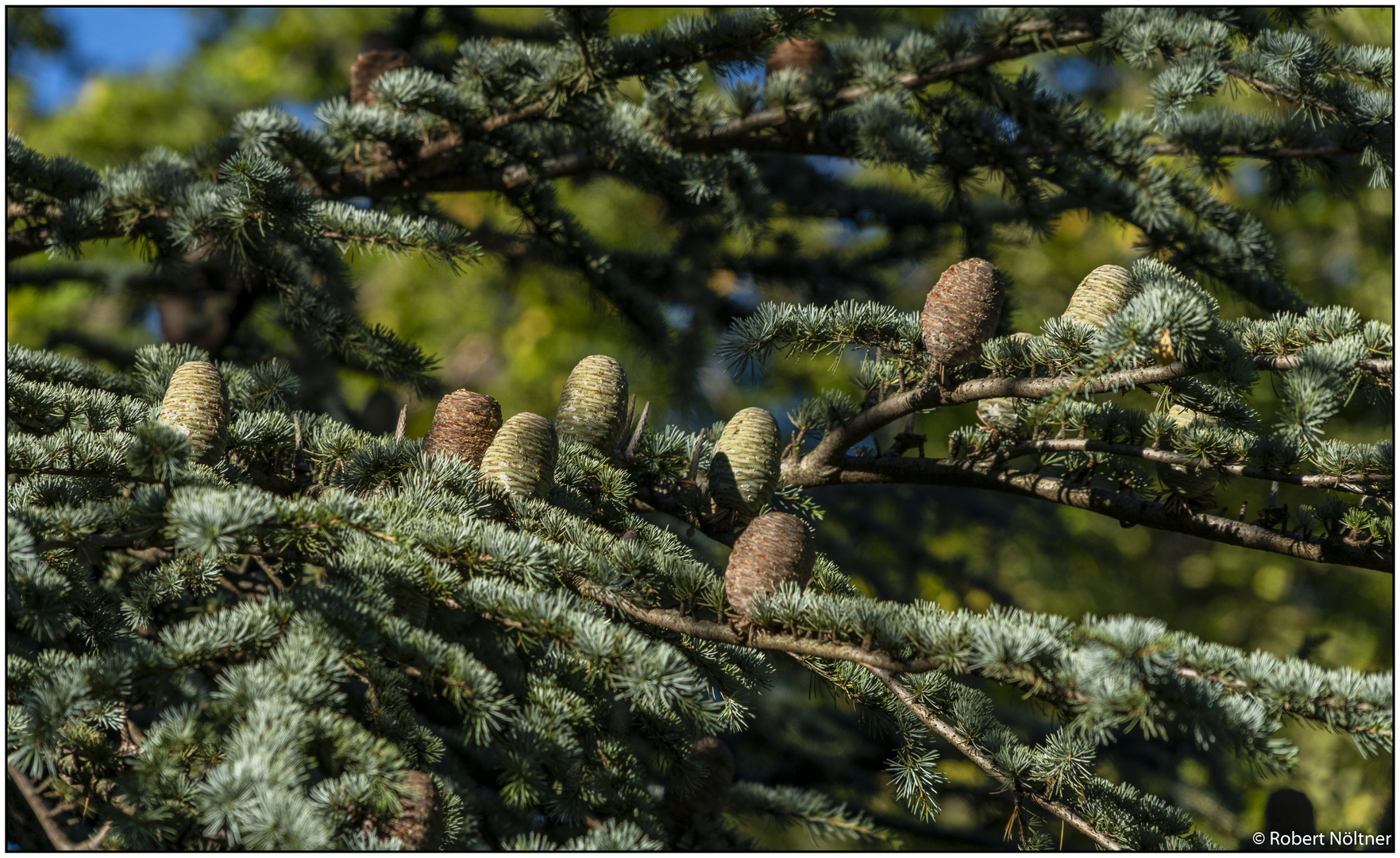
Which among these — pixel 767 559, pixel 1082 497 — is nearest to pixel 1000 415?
pixel 1082 497

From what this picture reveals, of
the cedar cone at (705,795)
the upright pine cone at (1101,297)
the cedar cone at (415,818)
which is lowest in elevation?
the cedar cone at (415,818)

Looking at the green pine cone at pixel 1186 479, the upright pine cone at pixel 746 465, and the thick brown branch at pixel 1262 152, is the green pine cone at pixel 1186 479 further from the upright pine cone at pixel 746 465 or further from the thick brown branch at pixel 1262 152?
the thick brown branch at pixel 1262 152

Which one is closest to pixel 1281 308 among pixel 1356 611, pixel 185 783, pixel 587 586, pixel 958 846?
pixel 958 846

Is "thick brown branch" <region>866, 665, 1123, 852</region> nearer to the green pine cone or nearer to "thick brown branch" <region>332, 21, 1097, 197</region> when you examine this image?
the green pine cone

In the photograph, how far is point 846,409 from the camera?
2.16 metres

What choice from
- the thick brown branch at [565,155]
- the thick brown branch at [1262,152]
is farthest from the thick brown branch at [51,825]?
the thick brown branch at [1262,152]

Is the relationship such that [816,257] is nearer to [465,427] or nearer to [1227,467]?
[465,427]

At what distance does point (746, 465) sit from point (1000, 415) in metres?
0.55

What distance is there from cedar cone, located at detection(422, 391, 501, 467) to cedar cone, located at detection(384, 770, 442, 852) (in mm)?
820

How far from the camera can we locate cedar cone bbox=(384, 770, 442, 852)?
1.21 metres

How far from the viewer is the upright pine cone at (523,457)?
5.94ft

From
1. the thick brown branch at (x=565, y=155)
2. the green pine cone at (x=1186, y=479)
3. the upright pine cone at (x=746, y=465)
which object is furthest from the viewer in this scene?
the thick brown branch at (x=565, y=155)

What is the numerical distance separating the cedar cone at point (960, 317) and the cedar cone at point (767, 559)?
0.48m

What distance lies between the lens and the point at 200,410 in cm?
168
